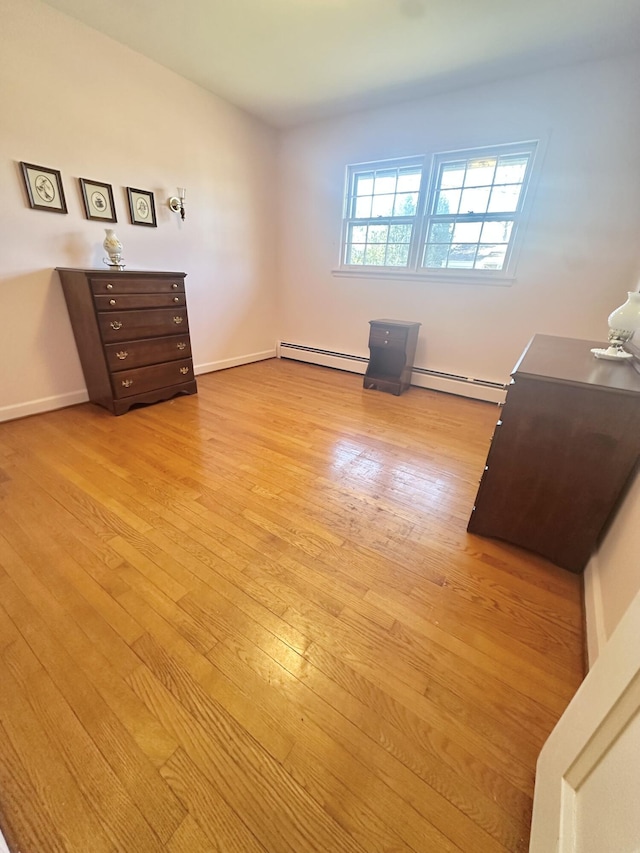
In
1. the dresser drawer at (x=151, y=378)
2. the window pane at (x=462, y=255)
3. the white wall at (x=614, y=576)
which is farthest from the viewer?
the window pane at (x=462, y=255)

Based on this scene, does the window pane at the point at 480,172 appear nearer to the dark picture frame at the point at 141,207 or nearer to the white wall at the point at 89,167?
the white wall at the point at 89,167

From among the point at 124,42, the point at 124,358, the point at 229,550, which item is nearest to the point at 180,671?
the point at 229,550

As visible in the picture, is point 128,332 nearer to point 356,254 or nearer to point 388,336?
point 388,336

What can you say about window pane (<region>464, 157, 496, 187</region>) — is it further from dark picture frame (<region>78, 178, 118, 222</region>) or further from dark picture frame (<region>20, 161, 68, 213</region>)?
dark picture frame (<region>20, 161, 68, 213</region>)

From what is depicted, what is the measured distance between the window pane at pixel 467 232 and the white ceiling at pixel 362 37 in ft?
3.23

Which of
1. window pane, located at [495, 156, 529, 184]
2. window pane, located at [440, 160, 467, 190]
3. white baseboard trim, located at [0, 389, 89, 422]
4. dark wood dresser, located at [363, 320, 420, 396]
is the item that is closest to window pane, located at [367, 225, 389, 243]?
window pane, located at [440, 160, 467, 190]

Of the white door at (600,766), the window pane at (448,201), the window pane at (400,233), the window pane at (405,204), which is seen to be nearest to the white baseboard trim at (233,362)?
the window pane at (400,233)

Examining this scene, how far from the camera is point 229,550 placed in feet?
4.66

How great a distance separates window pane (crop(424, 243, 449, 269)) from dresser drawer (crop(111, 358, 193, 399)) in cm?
253

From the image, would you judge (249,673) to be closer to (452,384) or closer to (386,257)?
(452,384)

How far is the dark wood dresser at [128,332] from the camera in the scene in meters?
2.35

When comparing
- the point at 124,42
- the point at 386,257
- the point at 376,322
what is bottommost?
the point at 376,322

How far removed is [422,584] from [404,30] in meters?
3.31

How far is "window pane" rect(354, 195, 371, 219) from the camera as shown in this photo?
3497mm
